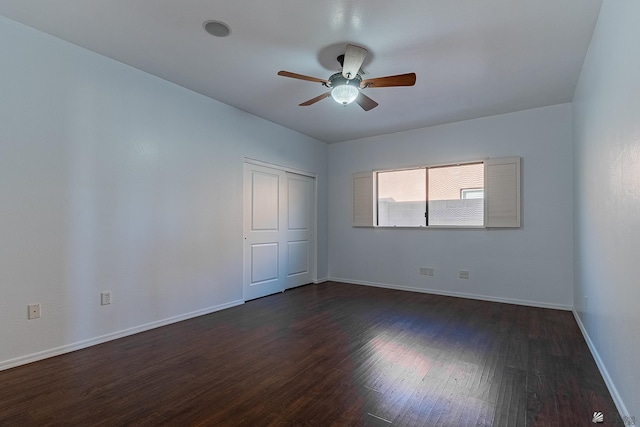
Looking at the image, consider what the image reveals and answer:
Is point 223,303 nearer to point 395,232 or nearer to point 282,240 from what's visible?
point 282,240

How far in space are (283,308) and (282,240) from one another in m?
1.32

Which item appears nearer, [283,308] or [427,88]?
[427,88]

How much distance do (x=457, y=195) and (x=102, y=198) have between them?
4.61 meters

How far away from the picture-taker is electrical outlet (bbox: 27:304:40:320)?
2.54m

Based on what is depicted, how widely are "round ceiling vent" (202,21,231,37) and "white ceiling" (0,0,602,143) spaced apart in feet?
0.16

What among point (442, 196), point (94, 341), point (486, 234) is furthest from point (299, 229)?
point (94, 341)

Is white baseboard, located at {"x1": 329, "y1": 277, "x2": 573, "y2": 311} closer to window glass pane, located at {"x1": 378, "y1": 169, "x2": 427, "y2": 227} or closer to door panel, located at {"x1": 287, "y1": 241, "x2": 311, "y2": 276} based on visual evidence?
door panel, located at {"x1": 287, "y1": 241, "x2": 311, "y2": 276}

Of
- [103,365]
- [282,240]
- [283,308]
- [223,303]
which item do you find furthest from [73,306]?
[282,240]

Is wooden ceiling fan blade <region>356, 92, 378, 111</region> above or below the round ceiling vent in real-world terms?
below

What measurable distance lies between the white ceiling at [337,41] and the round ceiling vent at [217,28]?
0.16 feet

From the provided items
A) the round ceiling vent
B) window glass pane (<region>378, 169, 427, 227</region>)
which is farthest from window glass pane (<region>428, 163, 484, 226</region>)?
the round ceiling vent

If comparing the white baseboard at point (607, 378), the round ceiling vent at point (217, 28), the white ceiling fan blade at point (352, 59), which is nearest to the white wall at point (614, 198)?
the white baseboard at point (607, 378)

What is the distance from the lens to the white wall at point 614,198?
5.41 feet

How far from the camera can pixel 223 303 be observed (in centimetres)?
413
